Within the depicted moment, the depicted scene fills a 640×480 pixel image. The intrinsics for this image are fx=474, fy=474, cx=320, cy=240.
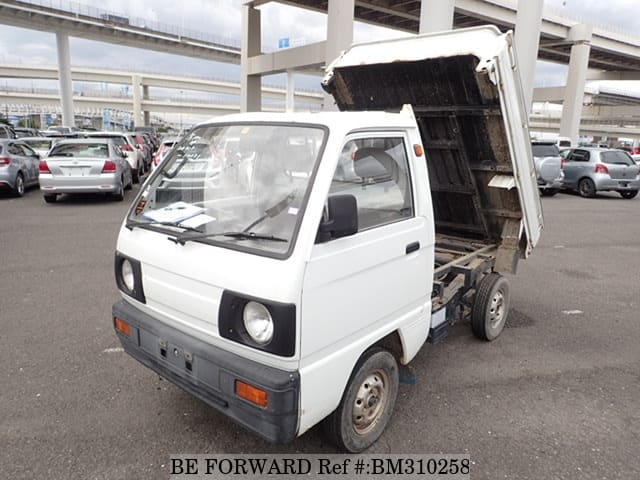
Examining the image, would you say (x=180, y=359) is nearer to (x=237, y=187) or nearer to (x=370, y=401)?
(x=237, y=187)

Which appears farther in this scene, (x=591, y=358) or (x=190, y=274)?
(x=591, y=358)

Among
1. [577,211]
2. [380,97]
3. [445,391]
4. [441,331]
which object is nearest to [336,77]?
[380,97]

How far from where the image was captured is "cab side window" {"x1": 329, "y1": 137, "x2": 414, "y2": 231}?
111 inches

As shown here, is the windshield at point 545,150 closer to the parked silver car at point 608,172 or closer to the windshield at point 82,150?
the parked silver car at point 608,172

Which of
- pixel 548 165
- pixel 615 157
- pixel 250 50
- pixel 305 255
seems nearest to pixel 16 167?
pixel 305 255

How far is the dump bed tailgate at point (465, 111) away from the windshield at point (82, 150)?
30.6 feet

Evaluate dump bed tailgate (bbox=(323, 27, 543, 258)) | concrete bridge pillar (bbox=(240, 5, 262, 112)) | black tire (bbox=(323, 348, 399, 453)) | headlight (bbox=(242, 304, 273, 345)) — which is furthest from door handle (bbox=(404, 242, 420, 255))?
concrete bridge pillar (bbox=(240, 5, 262, 112))

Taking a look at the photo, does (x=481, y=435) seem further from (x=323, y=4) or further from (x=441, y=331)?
(x=323, y=4)

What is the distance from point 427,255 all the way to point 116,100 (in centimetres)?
8446

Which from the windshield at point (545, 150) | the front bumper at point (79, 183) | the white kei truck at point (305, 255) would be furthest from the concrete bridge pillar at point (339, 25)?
the white kei truck at point (305, 255)

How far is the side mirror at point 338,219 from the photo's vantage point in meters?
2.42

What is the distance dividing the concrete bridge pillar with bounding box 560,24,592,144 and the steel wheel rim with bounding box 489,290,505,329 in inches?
1648

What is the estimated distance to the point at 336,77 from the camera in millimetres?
4691

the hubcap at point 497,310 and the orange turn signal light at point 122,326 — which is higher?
the orange turn signal light at point 122,326
